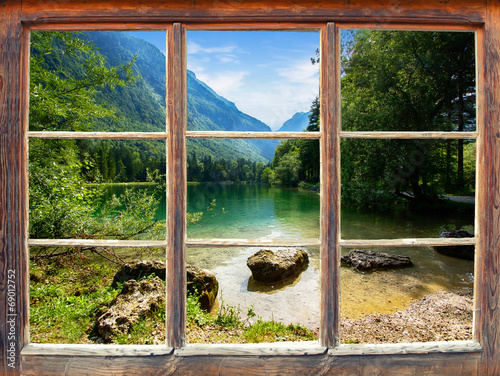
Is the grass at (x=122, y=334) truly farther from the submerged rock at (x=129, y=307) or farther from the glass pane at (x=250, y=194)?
the glass pane at (x=250, y=194)

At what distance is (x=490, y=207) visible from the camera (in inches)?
41.9

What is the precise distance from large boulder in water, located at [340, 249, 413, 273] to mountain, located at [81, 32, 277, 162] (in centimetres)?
462

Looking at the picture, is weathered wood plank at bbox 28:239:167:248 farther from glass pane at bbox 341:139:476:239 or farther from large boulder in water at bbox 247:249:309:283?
glass pane at bbox 341:139:476:239

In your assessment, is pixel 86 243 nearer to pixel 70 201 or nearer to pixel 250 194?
pixel 70 201

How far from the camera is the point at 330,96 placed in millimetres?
1064

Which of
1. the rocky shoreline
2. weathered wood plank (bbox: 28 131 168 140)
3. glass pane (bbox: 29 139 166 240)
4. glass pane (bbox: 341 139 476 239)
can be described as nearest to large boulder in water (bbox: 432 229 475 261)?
glass pane (bbox: 341 139 476 239)

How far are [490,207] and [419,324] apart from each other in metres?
2.23

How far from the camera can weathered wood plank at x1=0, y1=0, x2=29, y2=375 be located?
1.04m

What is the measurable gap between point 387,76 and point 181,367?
8382mm

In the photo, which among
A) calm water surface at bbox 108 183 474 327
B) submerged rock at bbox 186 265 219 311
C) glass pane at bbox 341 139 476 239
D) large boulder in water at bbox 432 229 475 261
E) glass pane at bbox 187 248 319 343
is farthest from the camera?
glass pane at bbox 341 139 476 239

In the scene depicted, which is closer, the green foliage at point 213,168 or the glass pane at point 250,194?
the glass pane at point 250,194

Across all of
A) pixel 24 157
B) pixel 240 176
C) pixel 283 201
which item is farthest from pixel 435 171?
pixel 240 176

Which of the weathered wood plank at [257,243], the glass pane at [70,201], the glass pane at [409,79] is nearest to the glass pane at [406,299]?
the weathered wood plank at [257,243]

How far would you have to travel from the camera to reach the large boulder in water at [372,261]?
4562 millimetres
